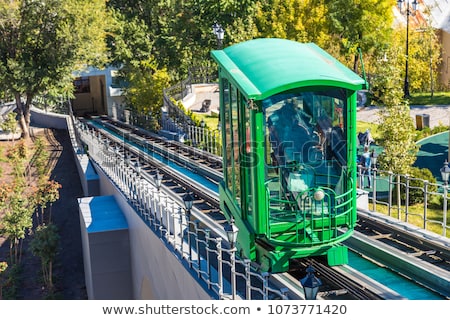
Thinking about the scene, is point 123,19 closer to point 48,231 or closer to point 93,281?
point 48,231

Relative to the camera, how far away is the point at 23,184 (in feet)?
93.2

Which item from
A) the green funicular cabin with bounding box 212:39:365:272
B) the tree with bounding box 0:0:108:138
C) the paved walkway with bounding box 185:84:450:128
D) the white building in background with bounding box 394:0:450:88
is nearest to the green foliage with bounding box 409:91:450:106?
the paved walkway with bounding box 185:84:450:128

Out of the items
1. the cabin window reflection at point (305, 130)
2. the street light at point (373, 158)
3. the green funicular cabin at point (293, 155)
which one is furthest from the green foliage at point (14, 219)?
the cabin window reflection at point (305, 130)

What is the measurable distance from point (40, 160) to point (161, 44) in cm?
1617

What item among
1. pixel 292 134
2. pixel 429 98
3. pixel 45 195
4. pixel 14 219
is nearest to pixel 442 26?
pixel 429 98

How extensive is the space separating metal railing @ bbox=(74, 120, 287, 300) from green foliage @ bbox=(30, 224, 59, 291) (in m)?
2.53

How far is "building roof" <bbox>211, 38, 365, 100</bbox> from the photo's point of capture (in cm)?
947

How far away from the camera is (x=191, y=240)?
503 inches

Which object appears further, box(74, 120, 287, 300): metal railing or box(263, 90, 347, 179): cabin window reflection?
box(263, 90, 347, 179): cabin window reflection

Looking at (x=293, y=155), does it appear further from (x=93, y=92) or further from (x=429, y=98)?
(x=93, y=92)

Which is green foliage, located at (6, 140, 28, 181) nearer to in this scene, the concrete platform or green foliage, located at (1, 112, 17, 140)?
green foliage, located at (1, 112, 17, 140)

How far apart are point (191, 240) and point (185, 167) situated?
1017cm
